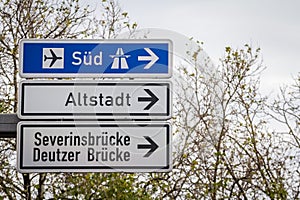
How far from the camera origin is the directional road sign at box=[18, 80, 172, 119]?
386 cm

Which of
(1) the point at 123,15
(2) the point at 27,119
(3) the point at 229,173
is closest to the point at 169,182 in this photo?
(3) the point at 229,173

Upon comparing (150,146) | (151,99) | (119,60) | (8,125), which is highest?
(119,60)

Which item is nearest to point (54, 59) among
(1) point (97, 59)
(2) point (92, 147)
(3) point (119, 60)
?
(1) point (97, 59)

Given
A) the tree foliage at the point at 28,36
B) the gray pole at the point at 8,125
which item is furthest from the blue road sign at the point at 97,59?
the tree foliage at the point at 28,36

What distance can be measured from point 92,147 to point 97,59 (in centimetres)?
44

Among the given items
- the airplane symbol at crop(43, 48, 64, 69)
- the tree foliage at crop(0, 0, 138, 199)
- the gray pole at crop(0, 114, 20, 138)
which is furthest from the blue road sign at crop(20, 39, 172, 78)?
the tree foliage at crop(0, 0, 138, 199)

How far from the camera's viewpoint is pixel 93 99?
154 inches

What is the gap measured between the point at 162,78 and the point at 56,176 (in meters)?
7.79

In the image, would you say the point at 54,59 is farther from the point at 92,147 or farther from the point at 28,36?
the point at 28,36

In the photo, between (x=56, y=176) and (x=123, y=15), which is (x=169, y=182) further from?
(x=123, y=15)

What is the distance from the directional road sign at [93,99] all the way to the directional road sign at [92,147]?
0.19 feet

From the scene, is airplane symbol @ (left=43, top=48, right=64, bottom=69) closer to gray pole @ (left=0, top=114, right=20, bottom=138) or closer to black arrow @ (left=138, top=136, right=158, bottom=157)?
gray pole @ (left=0, top=114, right=20, bottom=138)

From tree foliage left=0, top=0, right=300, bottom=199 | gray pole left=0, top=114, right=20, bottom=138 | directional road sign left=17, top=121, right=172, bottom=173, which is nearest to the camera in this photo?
directional road sign left=17, top=121, right=172, bottom=173

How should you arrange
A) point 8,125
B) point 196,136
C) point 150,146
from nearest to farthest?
point 150,146 < point 8,125 < point 196,136
